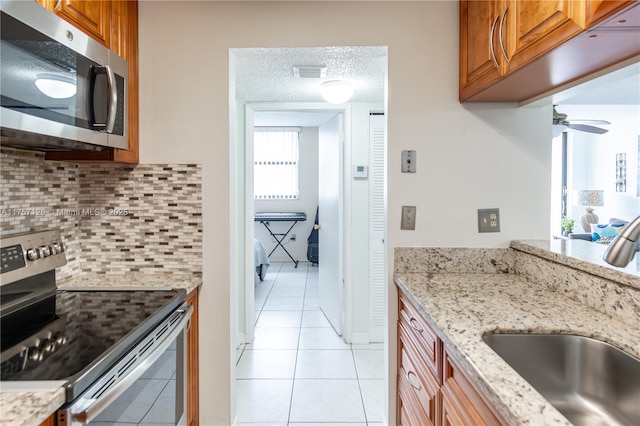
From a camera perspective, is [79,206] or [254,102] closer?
[79,206]

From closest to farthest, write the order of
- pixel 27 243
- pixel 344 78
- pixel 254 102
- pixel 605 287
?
pixel 605 287
pixel 27 243
pixel 344 78
pixel 254 102

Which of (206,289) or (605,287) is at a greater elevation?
(605,287)

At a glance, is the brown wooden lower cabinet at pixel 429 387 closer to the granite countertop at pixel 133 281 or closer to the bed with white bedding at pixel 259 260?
the granite countertop at pixel 133 281

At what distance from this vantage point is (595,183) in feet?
18.1

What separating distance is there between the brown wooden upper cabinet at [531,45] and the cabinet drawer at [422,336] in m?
0.96

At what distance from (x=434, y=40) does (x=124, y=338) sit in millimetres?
1776

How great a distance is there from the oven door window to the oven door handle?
0.03 meters

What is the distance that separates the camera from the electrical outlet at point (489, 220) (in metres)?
1.69

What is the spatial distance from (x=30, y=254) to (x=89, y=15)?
950mm

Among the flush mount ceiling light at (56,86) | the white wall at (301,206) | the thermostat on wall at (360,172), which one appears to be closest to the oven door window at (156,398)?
the flush mount ceiling light at (56,86)

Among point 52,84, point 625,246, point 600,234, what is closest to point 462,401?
point 625,246

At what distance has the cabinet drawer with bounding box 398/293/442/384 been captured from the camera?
1.11 metres

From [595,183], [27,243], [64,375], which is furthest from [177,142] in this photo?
[595,183]

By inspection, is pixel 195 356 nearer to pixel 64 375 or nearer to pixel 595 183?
pixel 64 375
